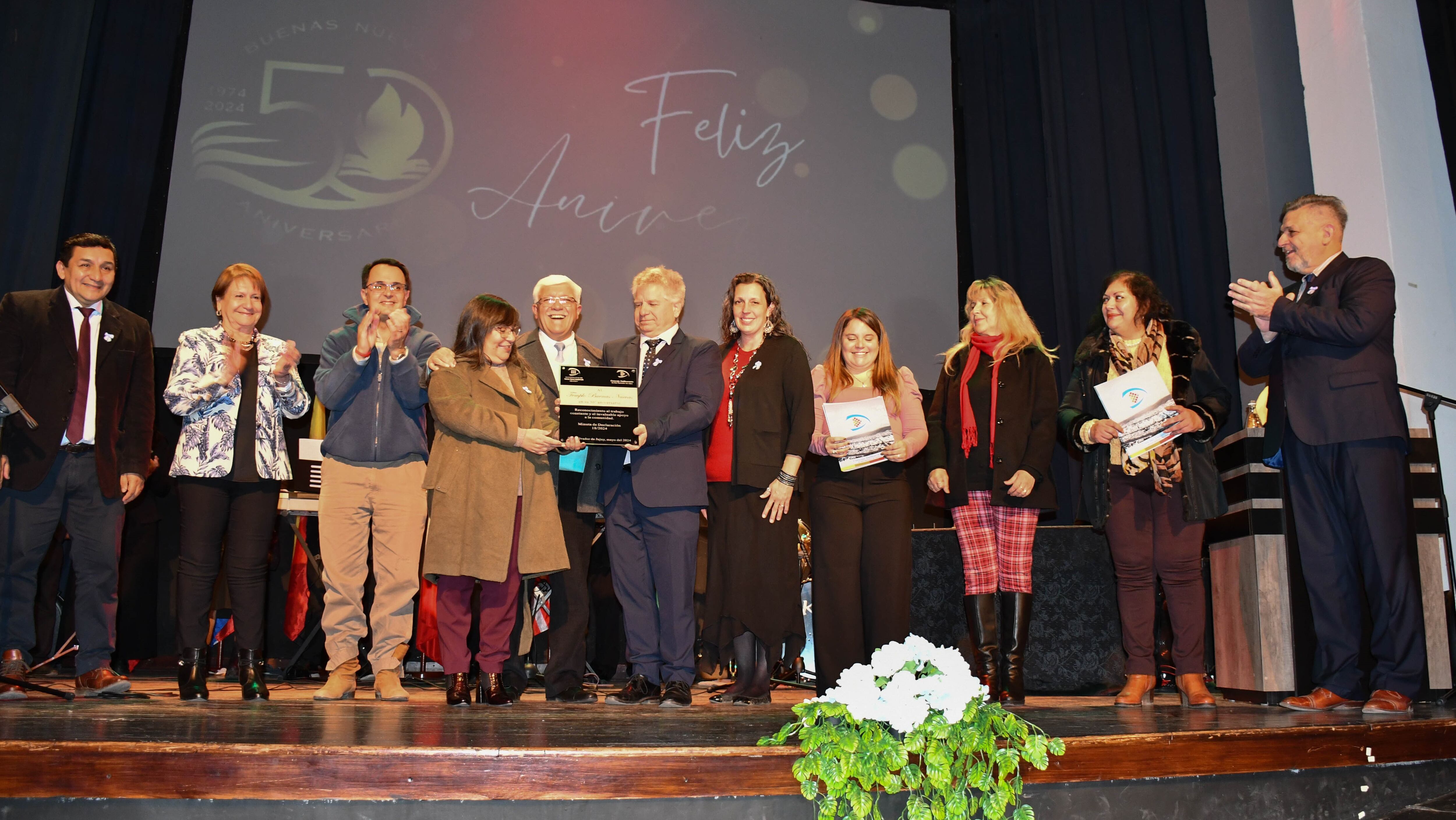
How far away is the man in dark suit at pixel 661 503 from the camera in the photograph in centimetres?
332

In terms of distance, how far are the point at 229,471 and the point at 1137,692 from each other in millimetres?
3155

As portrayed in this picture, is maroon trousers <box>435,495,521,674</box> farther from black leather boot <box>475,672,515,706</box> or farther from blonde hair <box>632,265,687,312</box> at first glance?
blonde hair <box>632,265,687,312</box>

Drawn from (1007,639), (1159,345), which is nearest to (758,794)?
(1007,639)

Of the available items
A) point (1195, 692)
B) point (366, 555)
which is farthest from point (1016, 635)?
point (366, 555)

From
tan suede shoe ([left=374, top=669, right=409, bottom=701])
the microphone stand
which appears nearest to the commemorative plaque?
tan suede shoe ([left=374, top=669, right=409, bottom=701])

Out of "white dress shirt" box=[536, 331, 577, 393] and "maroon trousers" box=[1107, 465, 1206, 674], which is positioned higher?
"white dress shirt" box=[536, 331, 577, 393]

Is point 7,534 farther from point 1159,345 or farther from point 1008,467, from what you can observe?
point 1159,345

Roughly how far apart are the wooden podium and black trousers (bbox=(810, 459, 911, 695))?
1.21m

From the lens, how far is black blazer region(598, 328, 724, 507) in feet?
10.9

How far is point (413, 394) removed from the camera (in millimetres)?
3543

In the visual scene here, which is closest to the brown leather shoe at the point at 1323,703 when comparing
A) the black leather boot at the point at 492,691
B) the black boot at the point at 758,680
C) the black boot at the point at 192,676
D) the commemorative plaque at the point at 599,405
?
the black boot at the point at 758,680

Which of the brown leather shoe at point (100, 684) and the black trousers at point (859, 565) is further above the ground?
the black trousers at point (859, 565)

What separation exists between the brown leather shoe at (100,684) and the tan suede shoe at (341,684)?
23.7 inches

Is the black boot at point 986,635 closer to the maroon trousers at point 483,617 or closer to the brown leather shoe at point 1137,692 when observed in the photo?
the brown leather shoe at point 1137,692
